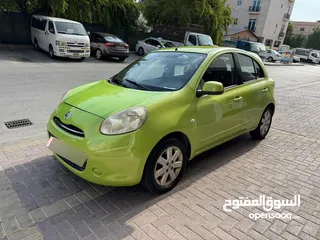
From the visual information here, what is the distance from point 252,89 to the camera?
13.3ft

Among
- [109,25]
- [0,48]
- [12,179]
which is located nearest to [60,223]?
[12,179]

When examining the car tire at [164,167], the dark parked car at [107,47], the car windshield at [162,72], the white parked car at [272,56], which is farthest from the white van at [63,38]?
the white parked car at [272,56]

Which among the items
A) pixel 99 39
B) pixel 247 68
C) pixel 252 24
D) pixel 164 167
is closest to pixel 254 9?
pixel 252 24

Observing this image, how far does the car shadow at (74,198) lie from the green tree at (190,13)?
21.9 m

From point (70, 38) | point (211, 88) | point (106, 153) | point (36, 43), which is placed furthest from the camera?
point (36, 43)

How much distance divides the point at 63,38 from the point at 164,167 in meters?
11.6

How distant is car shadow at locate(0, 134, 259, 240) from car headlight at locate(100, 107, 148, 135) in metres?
0.84

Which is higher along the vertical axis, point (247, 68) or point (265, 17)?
point (265, 17)

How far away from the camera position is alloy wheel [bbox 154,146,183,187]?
9.30 ft

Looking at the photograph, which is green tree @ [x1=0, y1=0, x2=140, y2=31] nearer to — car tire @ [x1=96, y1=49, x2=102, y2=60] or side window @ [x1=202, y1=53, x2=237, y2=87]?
car tire @ [x1=96, y1=49, x2=102, y2=60]

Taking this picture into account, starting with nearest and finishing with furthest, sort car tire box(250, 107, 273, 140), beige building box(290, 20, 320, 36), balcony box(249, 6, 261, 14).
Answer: car tire box(250, 107, 273, 140) < balcony box(249, 6, 261, 14) < beige building box(290, 20, 320, 36)

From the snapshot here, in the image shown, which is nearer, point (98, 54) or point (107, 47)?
point (107, 47)

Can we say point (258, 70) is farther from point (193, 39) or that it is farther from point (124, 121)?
point (193, 39)

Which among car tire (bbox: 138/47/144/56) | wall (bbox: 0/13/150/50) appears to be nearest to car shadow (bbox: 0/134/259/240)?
wall (bbox: 0/13/150/50)
